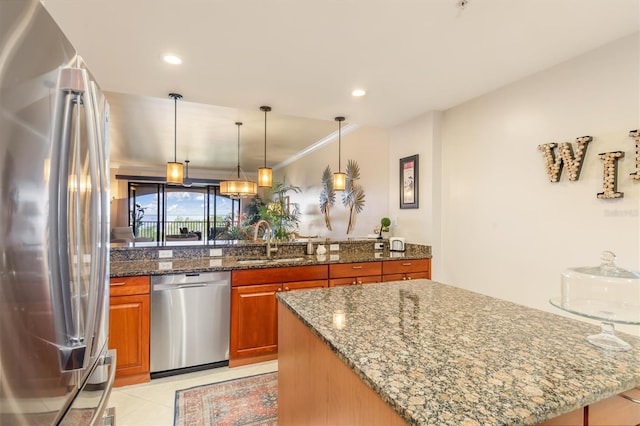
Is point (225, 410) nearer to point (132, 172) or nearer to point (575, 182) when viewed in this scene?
point (575, 182)

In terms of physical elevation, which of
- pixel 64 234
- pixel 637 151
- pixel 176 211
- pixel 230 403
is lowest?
pixel 230 403

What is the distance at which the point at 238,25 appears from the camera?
195cm

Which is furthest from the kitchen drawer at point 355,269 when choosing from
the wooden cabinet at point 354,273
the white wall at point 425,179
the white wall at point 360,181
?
the white wall at point 360,181

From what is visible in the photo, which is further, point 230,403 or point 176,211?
point 176,211

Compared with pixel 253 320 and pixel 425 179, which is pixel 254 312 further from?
pixel 425 179

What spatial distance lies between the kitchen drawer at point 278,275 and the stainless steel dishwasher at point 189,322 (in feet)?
0.33

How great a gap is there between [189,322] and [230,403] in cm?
71

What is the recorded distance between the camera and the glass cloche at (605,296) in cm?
99

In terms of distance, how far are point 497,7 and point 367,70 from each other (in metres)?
0.97

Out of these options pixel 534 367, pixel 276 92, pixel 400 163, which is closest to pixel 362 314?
pixel 534 367

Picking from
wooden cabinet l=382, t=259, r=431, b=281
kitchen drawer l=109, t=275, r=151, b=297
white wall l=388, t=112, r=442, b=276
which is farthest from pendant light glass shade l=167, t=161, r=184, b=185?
white wall l=388, t=112, r=442, b=276

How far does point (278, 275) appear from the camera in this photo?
111 inches

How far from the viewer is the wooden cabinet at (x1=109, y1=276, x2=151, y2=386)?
7.54 feet

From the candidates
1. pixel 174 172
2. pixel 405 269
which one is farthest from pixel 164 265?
pixel 405 269
